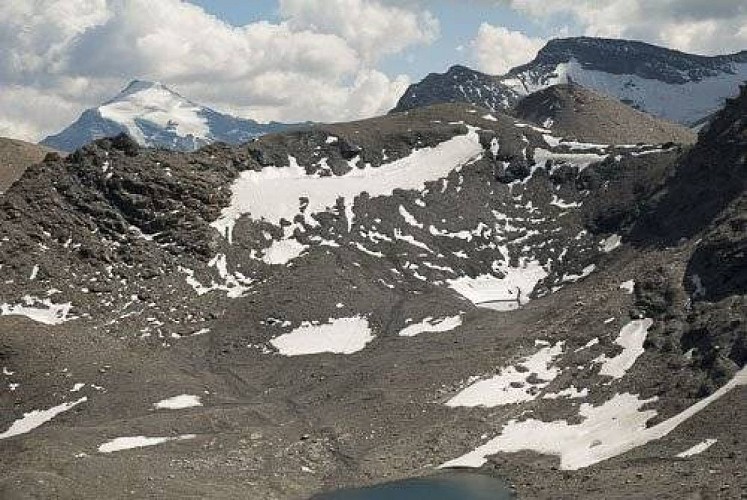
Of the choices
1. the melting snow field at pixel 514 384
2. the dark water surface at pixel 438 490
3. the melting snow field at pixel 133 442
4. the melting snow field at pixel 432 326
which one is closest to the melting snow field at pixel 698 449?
the dark water surface at pixel 438 490

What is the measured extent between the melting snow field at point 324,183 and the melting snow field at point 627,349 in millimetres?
54952

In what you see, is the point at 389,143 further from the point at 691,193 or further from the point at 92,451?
the point at 92,451

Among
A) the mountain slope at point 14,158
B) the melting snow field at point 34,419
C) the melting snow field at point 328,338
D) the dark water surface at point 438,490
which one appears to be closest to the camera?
the dark water surface at point 438,490

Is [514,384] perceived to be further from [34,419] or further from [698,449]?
[34,419]

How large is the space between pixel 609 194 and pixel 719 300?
48.5 m

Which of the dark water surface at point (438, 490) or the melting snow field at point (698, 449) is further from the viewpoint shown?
the dark water surface at point (438, 490)

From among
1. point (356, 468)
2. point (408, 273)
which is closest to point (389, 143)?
point (408, 273)

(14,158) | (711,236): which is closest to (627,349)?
(711,236)

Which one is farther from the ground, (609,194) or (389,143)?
(389,143)

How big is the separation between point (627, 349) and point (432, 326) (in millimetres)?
25073

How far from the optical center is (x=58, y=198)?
111875 millimetres

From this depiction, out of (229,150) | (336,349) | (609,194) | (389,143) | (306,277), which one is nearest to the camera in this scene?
(336,349)

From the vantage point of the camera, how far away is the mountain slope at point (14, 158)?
6011 inches

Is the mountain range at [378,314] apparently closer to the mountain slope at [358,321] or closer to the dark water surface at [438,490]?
the mountain slope at [358,321]
